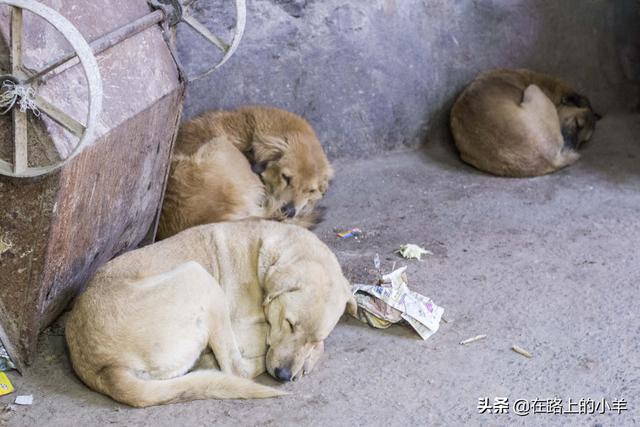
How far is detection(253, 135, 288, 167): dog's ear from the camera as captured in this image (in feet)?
17.9

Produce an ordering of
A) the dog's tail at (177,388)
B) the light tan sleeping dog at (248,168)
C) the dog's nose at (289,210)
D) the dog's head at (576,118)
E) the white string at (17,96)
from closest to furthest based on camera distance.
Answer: the white string at (17,96), the dog's tail at (177,388), the light tan sleeping dog at (248,168), the dog's nose at (289,210), the dog's head at (576,118)

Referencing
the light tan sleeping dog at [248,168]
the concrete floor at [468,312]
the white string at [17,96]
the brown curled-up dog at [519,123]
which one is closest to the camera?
the white string at [17,96]

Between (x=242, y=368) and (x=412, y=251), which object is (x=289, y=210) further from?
(x=242, y=368)

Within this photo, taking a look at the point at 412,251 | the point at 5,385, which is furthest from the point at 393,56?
the point at 5,385

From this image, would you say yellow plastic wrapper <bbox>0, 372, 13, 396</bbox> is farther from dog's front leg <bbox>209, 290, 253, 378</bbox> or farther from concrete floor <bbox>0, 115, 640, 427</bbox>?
dog's front leg <bbox>209, 290, 253, 378</bbox>

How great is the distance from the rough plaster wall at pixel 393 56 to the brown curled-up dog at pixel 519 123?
0.30 metres

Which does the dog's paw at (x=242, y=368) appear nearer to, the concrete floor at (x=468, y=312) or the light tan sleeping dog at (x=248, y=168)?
the concrete floor at (x=468, y=312)

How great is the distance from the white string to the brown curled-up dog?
4241 millimetres

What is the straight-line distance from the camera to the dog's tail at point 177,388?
3389 millimetres

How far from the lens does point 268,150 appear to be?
18.0ft

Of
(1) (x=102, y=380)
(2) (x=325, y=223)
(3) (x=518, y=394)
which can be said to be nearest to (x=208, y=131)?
(2) (x=325, y=223)

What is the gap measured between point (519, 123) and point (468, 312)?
2580 millimetres

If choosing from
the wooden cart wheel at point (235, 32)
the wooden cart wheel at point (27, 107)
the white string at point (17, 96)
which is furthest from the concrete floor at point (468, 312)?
the wooden cart wheel at point (235, 32)

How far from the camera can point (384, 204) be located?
594 cm
